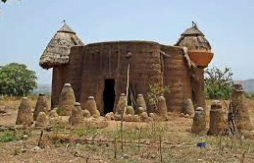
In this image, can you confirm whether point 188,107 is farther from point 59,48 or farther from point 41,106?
point 59,48

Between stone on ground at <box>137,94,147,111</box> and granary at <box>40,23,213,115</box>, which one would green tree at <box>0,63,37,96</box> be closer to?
granary at <box>40,23,213,115</box>

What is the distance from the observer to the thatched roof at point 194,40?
872 inches

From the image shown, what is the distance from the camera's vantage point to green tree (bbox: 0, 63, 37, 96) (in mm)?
50625

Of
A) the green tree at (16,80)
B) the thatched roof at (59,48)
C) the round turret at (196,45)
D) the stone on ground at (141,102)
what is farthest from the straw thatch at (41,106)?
the green tree at (16,80)

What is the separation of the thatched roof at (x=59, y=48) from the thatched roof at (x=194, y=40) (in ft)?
19.0

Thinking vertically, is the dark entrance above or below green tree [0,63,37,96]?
below

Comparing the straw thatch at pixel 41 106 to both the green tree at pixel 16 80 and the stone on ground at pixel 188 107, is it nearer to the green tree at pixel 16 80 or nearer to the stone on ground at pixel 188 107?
the stone on ground at pixel 188 107

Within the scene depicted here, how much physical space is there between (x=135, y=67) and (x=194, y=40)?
4.23 meters

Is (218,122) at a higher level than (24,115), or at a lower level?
lower

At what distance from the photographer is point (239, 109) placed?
13.9m

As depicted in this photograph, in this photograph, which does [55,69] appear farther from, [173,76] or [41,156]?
[41,156]

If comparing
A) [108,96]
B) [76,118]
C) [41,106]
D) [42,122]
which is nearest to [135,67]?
[108,96]

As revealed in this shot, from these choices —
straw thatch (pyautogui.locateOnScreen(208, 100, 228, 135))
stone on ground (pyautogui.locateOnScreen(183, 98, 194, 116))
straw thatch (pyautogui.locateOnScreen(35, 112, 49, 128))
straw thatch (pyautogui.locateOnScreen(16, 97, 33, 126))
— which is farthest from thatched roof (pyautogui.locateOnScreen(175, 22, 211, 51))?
straw thatch (pyautogui.locateOnScreen(35, 112, 49, 128))

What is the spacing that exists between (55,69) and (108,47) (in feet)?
14.0
